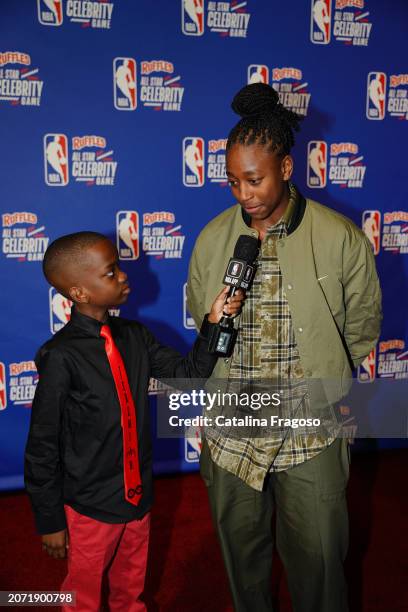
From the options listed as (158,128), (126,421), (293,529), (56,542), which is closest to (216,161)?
(158,128)

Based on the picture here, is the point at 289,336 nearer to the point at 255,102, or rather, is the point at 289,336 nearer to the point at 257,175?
the point at 257,175

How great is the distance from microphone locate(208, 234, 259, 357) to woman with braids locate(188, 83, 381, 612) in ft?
0.21

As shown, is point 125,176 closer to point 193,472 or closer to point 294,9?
point 294,9

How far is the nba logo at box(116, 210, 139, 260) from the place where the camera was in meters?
3.21

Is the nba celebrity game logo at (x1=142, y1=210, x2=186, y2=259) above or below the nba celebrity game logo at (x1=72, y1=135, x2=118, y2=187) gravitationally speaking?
below

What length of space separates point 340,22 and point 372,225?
115 centimetres

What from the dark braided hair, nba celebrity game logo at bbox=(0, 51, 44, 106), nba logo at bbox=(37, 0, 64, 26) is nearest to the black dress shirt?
the dark braided hair

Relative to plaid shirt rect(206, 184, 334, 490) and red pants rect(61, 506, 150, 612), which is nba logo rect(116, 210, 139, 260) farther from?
red pants rect(61, 506, 150, 612)

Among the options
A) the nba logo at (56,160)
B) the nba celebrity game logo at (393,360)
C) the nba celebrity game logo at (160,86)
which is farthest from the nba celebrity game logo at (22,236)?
the nba celebrity game logo at (393,360)

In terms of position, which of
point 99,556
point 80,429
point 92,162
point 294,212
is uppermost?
point 92,162

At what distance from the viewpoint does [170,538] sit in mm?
2818

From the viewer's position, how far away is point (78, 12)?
2.98 meters

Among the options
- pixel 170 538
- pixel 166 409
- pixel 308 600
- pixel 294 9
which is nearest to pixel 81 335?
pixel 308 600

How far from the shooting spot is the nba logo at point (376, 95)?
11.1ft
